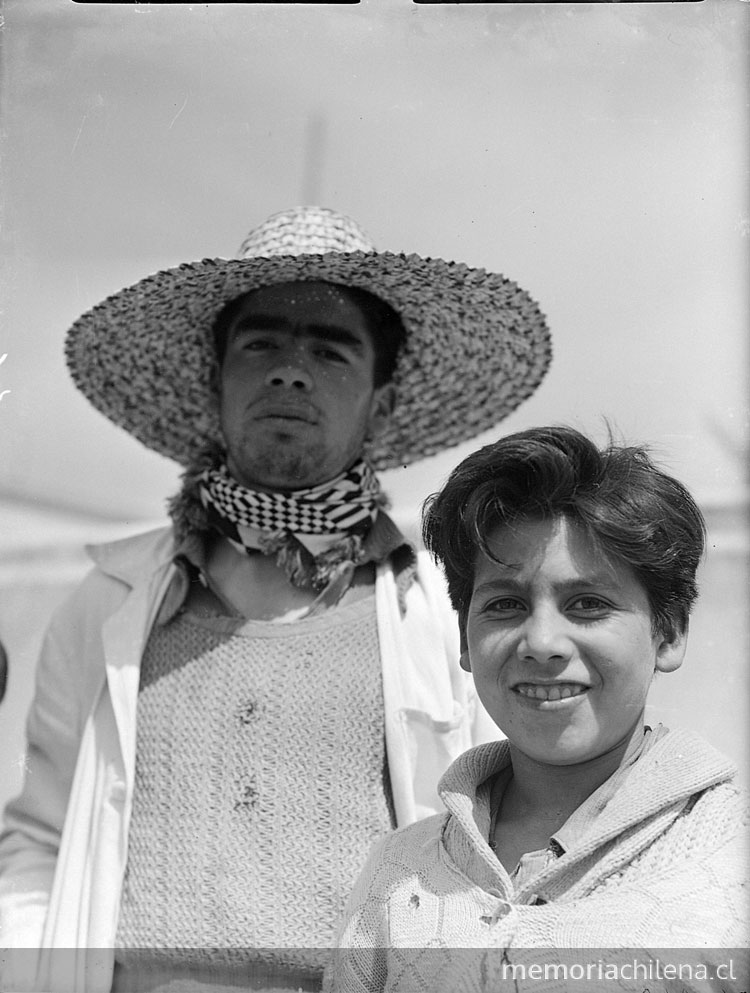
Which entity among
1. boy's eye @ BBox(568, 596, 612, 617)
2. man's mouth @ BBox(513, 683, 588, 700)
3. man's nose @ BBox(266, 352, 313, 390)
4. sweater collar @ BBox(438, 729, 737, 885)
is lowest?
sweater collar @ BBox(438, 729, 737, 885)

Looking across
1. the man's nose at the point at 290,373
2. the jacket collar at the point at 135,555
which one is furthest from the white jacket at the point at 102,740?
the man's nose at the point at 290,373

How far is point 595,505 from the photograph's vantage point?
1276 mm

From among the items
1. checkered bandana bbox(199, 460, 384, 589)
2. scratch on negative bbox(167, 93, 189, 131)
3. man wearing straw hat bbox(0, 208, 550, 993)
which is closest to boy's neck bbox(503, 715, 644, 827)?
man wearing straw hat bbox(0, 208, 550, 993)

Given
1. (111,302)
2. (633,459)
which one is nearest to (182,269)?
(111,302)

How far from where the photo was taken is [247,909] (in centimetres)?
175

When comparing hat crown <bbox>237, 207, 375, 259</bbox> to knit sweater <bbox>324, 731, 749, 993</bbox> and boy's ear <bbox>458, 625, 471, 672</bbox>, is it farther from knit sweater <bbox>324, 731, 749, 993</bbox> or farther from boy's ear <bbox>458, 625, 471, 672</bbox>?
knit sweater <bbox>324, 731, 749, 993</bbox>

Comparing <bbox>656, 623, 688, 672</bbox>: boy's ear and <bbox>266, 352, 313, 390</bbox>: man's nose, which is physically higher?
<bbox>266, 352, 313, 390</bbox>: man's nose

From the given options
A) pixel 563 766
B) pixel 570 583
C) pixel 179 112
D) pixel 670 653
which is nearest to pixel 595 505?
pixel 570 583

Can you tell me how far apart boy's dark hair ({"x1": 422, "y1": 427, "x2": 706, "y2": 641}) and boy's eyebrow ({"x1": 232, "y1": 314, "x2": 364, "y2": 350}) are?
75cm

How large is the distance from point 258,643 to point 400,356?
26.3 inches

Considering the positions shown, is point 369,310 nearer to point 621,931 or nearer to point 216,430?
point 216,430

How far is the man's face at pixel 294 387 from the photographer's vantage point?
200 centimetres

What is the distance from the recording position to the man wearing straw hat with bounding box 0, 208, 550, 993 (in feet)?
5.85

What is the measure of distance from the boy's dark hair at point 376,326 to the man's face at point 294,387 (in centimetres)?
2
